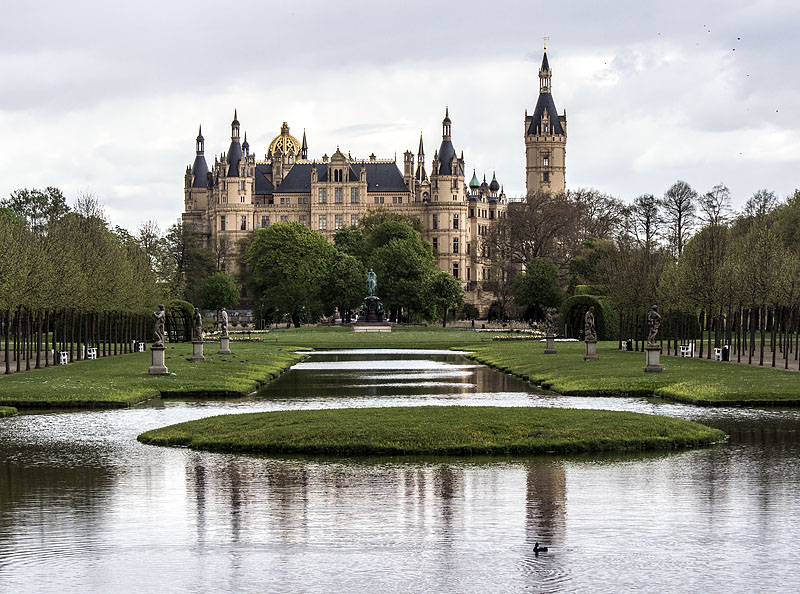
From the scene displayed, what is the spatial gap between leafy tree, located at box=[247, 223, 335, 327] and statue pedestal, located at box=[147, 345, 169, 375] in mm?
77962

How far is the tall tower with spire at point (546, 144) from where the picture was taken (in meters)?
195

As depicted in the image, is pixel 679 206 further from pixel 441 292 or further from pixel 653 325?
pixel 653 325

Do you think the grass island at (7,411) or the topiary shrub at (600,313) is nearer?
the grass island at (7,411)

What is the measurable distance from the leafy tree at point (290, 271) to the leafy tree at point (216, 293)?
9869 millimetres

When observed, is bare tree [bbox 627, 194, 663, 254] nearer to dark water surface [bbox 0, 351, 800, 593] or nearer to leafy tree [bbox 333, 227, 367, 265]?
leafy tree [bbox 333, 227, 367, 265]

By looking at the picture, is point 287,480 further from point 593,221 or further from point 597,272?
point 593,221

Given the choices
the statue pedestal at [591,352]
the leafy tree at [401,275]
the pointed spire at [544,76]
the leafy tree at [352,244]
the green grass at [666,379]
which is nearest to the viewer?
the green grass at [666,379]

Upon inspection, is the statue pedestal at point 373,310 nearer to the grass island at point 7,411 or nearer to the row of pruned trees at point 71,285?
the row of pruned trees at point 71,285

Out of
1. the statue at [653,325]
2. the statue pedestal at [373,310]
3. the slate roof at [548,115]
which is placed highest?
the slate roof at [548,115]

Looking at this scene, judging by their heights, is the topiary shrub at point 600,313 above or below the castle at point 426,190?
below

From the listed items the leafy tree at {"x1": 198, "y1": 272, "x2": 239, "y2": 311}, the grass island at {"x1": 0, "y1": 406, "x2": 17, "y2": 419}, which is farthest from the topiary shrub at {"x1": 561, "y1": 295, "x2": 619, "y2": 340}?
the leafy tree at {"x1": 198, "y1": 272, "x2": 239, "y2": 311}

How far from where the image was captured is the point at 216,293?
455 feet

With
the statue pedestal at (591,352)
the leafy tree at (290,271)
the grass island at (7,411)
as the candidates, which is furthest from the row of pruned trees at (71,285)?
the leafy tree at (290,271)

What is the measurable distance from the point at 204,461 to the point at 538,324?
90.0 meters
